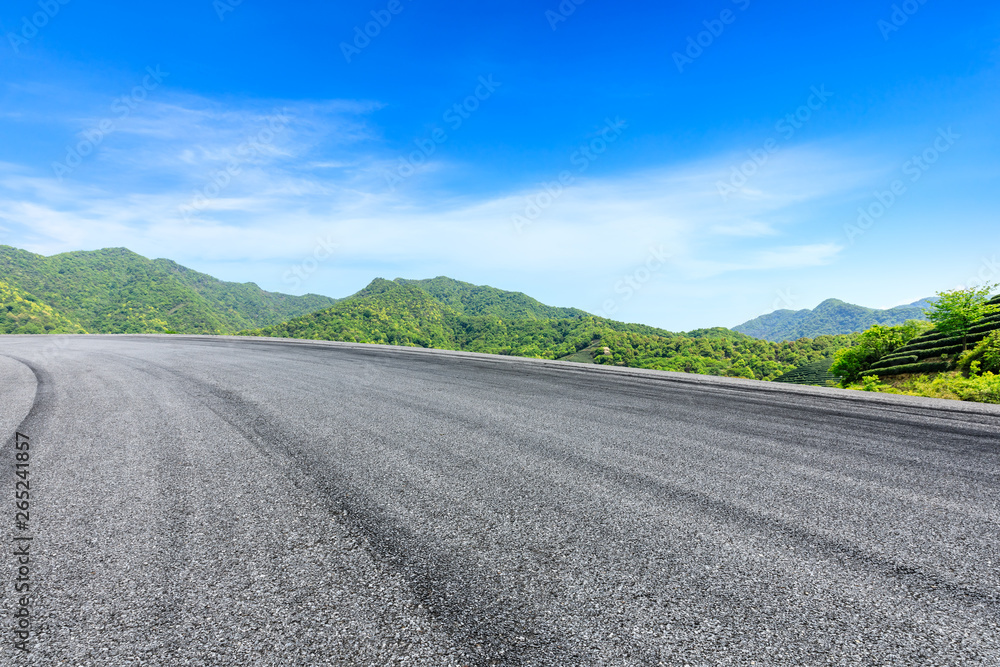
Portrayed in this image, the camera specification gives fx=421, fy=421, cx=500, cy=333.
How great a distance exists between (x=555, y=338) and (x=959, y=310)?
56.6 metres

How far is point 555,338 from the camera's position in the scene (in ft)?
258

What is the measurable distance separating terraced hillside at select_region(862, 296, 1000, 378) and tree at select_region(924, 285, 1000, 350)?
904 mm

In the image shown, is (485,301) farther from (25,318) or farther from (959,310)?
(959,310)

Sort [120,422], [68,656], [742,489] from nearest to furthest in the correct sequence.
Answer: [68,656]
[742,489]
[120,422]

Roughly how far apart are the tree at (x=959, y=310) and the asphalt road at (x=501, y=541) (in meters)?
28.0

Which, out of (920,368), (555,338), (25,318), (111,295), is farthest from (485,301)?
(920,368)

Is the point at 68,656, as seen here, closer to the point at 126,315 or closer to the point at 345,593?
the point at 345,593

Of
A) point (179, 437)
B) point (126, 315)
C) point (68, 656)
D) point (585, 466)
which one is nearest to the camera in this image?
point (68, 656)

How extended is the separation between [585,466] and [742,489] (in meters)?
1.14

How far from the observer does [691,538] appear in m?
2.32

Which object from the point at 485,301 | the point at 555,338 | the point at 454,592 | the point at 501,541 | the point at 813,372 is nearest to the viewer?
the point at 454,592

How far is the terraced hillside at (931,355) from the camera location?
23.9m

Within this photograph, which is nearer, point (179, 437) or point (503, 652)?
point (503, 652)

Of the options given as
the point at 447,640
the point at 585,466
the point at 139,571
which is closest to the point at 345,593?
the point at 447,640
